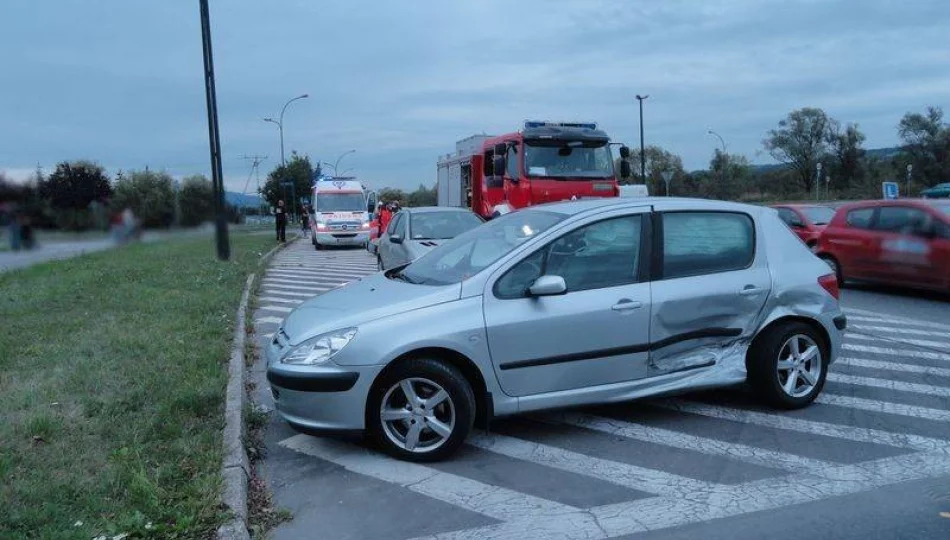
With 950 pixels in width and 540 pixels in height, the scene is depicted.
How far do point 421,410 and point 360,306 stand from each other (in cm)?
79

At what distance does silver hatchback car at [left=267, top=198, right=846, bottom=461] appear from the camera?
509cm

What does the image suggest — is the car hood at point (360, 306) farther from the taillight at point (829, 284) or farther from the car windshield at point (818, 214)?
the car windshield at point (818, 214)

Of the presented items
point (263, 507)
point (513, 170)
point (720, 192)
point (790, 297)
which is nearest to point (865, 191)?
point (720, 192)

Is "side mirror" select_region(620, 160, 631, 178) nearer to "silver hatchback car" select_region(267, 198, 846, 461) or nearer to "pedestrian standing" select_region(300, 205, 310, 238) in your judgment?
"silver hatchback car" select_region(267, 198, 846, 461)

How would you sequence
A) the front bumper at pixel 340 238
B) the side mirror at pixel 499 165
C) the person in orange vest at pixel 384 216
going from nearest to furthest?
the side mirror at pixel 499 165 < the person in orange vest at pixel 384 216 < the front bumper at pixel 340 238

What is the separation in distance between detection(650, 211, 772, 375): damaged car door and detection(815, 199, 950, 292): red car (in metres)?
6.88

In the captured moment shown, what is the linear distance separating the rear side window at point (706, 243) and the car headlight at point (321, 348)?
2.25 meters

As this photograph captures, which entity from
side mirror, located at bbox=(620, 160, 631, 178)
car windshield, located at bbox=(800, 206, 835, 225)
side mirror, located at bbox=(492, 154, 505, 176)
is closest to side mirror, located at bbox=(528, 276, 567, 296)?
side mirror, located at bbox=(492, 154, 505, 176)

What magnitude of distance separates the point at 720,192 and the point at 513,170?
2762 centimetres

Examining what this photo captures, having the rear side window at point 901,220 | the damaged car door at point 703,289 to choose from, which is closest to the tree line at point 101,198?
the damaged car door at point 703,289

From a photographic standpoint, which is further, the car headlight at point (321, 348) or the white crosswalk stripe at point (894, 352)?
the white crosswalk stripe at point (894, 352)

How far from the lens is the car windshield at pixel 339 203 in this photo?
28038 mm

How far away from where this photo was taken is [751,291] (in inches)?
235

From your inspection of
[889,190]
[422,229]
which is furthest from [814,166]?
[422,229]
